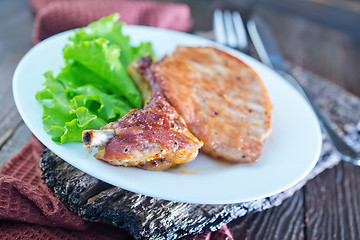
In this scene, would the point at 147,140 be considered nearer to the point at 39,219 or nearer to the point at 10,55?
the point at 39,219

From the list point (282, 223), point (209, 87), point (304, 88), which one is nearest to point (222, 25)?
point (304, 88)

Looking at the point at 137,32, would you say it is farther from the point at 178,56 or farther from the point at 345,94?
the point at 345,94

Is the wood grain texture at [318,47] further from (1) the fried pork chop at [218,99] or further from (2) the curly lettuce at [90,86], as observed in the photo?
(2) the curly lettuce at [90,86]

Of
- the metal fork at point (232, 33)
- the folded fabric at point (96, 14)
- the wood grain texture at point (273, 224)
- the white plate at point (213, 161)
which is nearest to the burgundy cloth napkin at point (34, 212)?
the wood grain texture at point (273, 224)

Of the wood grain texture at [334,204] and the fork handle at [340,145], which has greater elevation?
the fork handle at [340,145]

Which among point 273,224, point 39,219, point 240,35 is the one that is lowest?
point 273,224

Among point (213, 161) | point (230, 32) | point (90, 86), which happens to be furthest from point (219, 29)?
point (213, 161)
